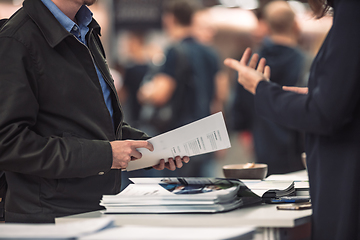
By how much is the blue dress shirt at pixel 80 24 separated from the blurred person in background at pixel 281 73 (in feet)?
6.31

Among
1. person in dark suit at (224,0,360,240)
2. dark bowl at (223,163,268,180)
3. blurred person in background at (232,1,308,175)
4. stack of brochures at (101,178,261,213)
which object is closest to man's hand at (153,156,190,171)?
stack of brochures at (101,178,261,213)

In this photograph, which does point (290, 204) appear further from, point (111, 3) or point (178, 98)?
point (111, 3)

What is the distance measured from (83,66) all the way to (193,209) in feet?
1.93

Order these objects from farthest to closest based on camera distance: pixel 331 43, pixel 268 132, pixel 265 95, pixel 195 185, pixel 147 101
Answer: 1. pixel 147 101
2. pixel 268 132
3. pixel 195 185
4. pixel 265 95
5. pixel 331 43

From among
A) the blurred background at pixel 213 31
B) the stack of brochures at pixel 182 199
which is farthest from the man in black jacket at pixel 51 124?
the blurred background at pixel 213 31

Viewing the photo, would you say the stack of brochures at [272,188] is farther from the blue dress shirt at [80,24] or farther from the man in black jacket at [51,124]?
the blue dress shirt at [80,24]

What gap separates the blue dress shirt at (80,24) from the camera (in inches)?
59.7

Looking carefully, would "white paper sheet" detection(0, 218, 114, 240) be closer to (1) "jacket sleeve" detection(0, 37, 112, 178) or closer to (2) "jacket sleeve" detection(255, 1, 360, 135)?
(1) "jacket sleeve" detection(0, 37, 112, 178)

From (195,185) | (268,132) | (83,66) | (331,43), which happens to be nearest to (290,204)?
(195,185)

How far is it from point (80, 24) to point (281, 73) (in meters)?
2.05

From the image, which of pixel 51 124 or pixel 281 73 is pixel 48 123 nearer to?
pixel 51 124

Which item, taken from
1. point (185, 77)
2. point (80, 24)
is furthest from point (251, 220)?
point (185, 77)

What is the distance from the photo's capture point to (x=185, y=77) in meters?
3.62

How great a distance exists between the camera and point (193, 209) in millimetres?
1213
